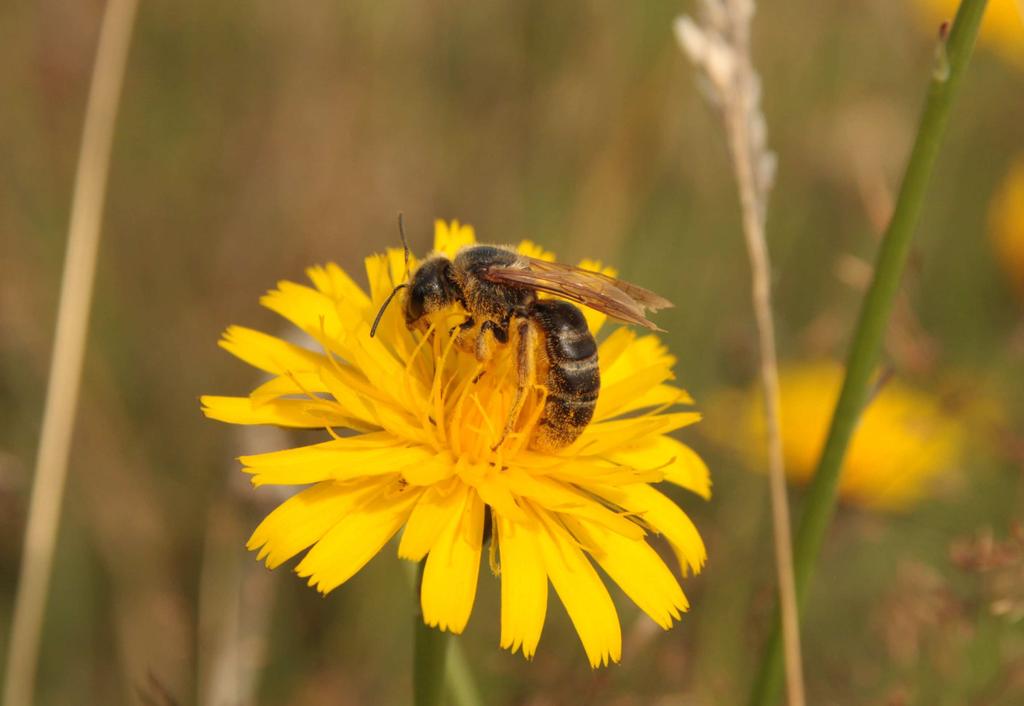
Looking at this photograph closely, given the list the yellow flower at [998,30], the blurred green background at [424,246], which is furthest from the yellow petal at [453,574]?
the yellow flower at [998,30]

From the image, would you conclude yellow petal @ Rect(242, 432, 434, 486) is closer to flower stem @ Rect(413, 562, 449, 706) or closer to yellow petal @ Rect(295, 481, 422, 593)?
yellow petal @ Rect(295, 481, 422, 593)

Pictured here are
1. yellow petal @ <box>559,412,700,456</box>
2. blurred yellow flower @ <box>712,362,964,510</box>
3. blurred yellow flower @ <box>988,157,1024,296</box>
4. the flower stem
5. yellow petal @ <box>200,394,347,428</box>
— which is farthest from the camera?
blurred yellow flower @ <box>988,157,1024,296</box>

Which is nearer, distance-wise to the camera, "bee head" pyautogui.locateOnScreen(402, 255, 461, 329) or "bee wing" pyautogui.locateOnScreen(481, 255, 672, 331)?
"bee wing" pyautogui.locateOnScreen(481, 255, 672, 331)

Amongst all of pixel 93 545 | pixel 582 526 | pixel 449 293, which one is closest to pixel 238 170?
pixel 93 545

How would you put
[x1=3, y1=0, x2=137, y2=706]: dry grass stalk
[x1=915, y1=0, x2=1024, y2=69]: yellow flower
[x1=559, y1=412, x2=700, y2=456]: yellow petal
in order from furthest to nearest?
1. [x1=915, y1=0, x2=1024, y2=69]: yellow flower
2. [x1=3, y1=0, x2=137, y2=706]: dry grass stalk
3. [x1=559, y1=412, x2=700, y2=456]: yellow petal

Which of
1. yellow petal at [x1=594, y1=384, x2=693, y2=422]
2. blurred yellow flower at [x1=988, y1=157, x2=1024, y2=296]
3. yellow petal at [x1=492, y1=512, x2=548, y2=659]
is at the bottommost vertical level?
yellow petal at [x1=492, y1=512, x2=548, y2=659]

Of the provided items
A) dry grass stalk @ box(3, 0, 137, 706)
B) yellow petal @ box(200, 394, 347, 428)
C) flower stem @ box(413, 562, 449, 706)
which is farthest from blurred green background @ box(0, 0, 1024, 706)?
flower stem @ box(413, 562, 449, 706)

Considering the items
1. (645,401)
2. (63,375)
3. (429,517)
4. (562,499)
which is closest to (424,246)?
(63,375)

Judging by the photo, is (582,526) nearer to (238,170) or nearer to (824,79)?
(238,170)
